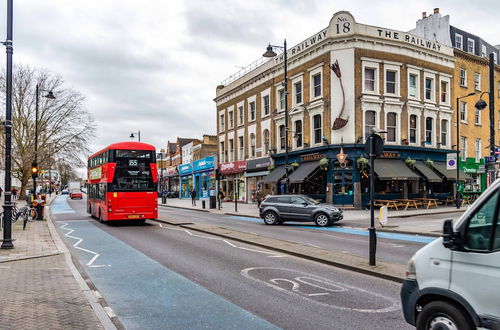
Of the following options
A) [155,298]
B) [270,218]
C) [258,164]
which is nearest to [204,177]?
[258,164]

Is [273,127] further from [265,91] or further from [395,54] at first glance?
[395,54]

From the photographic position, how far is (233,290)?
23.8ft

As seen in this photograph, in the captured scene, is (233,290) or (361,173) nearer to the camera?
(233,290)

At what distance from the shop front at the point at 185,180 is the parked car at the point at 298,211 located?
123 feet

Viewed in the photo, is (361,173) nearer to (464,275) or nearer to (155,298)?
(155,298)

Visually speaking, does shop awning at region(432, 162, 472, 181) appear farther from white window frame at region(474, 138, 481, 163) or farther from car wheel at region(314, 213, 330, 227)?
car wheel at region(314, 213, 330, 227)

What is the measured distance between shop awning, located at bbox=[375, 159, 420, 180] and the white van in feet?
77.3

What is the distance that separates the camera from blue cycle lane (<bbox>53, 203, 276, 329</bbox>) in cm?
556

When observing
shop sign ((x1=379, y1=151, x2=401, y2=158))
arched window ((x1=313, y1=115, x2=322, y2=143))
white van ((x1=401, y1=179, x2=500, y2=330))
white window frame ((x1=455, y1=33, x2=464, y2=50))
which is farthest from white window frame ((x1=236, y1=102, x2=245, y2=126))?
white van ((x1=401, y1=179, x2=500, y2=330))

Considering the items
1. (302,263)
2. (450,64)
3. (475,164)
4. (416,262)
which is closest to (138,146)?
(302,263)

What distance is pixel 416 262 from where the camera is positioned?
439cm

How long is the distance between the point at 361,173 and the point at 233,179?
17.9 m

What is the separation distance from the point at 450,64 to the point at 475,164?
929 cm

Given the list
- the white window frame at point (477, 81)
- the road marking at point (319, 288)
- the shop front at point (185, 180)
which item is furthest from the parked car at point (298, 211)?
the shop front at point (185, 180)
